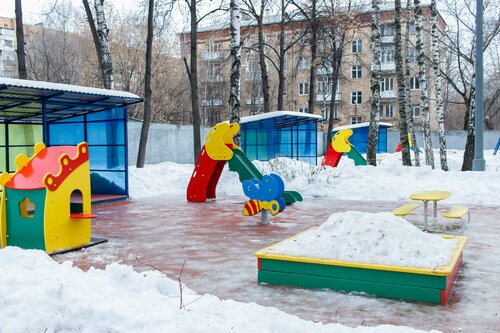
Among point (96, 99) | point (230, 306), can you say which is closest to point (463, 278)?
point (230, 306)

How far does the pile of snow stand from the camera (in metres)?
3.53

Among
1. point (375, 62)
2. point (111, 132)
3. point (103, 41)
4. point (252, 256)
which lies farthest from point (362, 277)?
point (375, 62)

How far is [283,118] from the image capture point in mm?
19875

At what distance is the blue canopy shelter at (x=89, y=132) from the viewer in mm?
13266

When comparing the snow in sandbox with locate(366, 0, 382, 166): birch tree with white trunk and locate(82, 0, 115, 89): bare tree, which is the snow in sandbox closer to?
locate(82, 0, 115, 89): bare tree

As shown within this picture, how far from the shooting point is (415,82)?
51.2 meters

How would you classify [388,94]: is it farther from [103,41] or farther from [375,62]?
[103,41]

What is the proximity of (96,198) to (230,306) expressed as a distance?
1029 cm

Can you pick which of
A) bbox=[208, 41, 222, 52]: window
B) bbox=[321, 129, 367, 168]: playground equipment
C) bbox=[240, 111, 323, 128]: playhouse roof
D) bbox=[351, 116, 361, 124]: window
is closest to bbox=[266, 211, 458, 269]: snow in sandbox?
bbox=[240, 111, 323, 128]: playhouse roof

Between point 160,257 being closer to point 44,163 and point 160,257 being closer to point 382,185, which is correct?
point 44,163

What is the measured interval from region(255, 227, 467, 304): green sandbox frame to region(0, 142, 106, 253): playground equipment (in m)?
3.14

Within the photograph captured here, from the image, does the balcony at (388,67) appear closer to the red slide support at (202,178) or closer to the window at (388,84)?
the window at (388,84)

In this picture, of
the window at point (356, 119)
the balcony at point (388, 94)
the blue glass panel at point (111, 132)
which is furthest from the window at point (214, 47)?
the blue glass panel at point (111, 132)

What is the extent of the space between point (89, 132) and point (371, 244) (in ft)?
35.8
